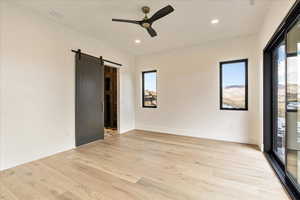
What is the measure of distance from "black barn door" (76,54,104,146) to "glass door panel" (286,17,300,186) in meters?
3.72

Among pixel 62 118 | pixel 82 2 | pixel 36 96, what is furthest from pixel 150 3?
pixel 62 118

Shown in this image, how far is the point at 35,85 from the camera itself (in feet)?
8.84

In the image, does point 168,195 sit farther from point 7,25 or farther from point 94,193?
point 7,25

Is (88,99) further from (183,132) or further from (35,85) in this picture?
(183,132)

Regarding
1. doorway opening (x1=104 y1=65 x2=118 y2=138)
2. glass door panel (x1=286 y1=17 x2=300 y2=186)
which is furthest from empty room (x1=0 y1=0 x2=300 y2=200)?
doorway opening (x1=104 y1=65 x2=118 y2=138)

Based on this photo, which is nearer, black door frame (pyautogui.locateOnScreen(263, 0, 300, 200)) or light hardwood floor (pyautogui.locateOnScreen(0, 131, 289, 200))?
light hardwood floor (pyautogui.locateOnScreen(0, 131, 289, 200))

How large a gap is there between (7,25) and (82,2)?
1.25 m

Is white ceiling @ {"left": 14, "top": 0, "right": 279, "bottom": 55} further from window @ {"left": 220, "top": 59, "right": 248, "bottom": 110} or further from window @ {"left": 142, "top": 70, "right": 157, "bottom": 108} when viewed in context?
window @ {"left": 142, "top": 70, "right": 157, "bottom": 108}

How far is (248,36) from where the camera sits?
3.53 metres

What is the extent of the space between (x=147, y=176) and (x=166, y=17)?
9.09 ft

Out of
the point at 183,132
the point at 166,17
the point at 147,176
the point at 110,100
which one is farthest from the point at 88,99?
the point at 183,132

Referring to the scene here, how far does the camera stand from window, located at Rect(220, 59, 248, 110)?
3.66 m

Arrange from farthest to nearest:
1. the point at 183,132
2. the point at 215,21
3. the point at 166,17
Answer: the point at 183,132 → the point at 215,21 → the point at 166,17

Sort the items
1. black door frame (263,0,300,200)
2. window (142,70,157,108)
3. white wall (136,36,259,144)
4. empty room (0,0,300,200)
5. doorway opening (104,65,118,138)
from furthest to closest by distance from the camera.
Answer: doorway opening (104,65,118,138)
window (142,70,157,108)
white wall (136,36,259,144)
black door frame (263,0,300,200)
empty room (0,0,300,200)
